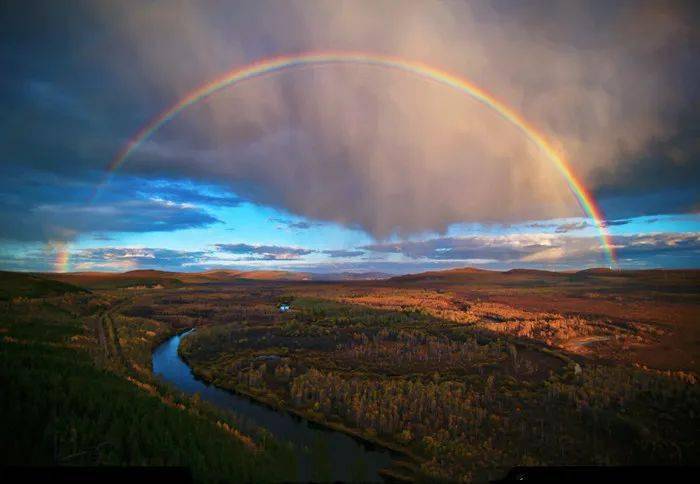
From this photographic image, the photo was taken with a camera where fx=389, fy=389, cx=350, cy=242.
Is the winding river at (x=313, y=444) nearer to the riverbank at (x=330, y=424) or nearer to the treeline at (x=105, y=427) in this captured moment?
the riverbank at (x=330, y=424)

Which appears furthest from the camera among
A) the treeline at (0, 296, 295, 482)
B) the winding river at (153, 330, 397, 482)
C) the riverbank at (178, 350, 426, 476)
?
the riverbank at (178, 350, 426, 476)

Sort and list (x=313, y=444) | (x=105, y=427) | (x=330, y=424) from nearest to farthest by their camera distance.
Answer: (x=105, y=427) < (x=313, y=444) < (x=330, y=424)

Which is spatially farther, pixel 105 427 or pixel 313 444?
pixel 313 444

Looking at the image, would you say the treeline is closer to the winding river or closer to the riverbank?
the winding river

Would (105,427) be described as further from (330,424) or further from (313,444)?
(330,424)

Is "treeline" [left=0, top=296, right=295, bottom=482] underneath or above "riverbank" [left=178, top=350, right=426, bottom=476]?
above

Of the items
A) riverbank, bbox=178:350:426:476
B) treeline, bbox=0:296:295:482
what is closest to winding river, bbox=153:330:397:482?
riverbank, bbox=178:350:426:476

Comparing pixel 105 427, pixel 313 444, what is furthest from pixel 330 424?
pixel 105 427

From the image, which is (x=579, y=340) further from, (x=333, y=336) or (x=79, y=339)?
(x=79, y=339)

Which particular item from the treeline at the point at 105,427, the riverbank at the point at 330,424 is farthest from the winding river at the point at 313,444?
the treeline at the point at 105,427
